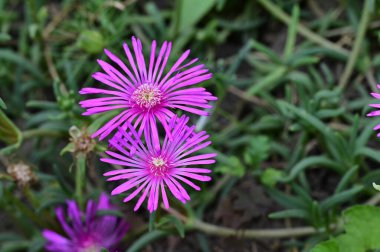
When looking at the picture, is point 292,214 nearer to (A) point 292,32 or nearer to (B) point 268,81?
(B) point 268,81

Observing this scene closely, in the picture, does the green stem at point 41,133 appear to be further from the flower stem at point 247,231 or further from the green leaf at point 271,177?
the green leaf at point 271,177

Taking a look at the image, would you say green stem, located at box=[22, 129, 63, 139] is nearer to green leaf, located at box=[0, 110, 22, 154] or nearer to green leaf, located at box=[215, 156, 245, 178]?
green leaf, located at box=[0, 110, 22, 154]

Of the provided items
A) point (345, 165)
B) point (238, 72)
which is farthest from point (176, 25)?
point (345, 165)

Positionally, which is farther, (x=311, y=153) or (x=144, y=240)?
(x=311, y=153)

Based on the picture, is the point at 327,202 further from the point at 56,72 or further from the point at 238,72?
the point at 56,72

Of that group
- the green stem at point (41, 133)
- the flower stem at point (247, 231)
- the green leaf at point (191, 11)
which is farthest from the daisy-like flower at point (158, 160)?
the green leaf at point (191, 11)

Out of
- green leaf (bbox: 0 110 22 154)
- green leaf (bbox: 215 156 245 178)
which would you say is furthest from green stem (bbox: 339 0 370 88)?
green leaf (bbox: 0 110 22 154)
